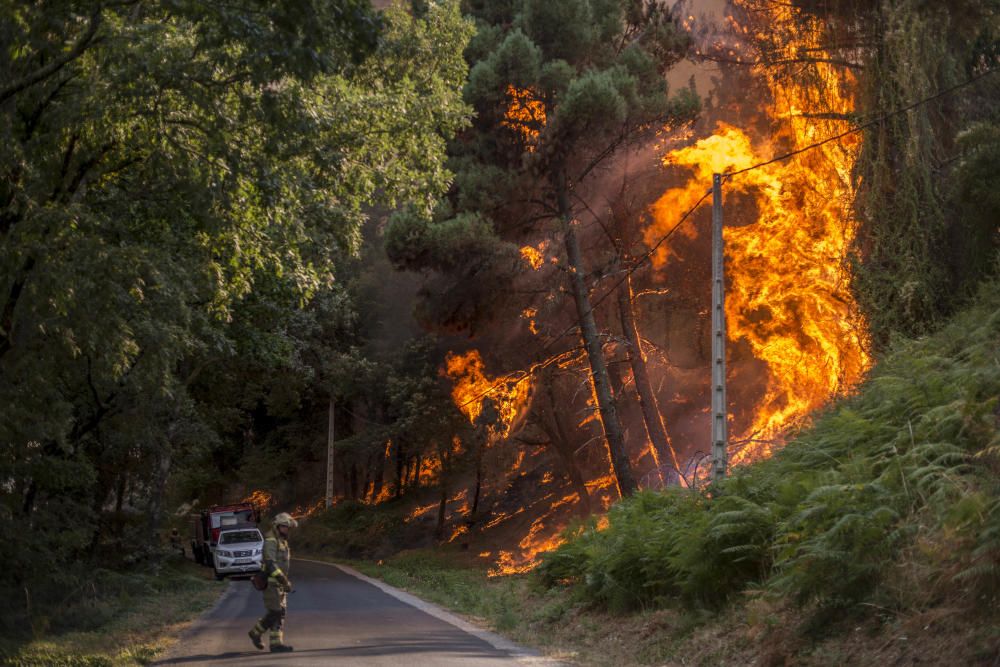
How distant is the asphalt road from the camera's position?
12.0 meters

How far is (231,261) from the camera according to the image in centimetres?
1312

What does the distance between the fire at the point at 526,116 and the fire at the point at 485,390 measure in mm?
7487

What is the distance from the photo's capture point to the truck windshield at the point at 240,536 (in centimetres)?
3547

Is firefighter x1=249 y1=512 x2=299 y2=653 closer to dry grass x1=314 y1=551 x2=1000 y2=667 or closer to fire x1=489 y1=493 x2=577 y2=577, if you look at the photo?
dry grass x1=314 y1=551 x2=1000 y2=667

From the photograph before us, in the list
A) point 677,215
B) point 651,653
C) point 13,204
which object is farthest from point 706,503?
point 677,215

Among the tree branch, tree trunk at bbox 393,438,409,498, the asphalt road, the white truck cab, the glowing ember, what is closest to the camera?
the tree branch

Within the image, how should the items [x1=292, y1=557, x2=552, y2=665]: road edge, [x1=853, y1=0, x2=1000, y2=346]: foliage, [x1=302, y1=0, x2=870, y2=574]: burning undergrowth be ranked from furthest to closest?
1. [x1=302, y1=0, x2=870, y2=574]: burning undergrowth
2. [x1=853, y1=0, x2=1000, y2=346]: foliage
3. [x1=292, y1=557, x2=552, y2=665]: road edge

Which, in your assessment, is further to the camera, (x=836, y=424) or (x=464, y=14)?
(x=464, y=14)

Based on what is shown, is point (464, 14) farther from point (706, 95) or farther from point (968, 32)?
point (968, 32)

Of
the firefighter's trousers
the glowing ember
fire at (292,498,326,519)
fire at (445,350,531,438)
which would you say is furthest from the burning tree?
fire at (292,498,326,519)

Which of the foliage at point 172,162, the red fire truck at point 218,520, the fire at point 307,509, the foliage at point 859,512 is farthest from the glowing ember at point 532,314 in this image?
the fire at point 307,509

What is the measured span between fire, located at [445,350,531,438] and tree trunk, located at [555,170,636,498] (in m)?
3.92

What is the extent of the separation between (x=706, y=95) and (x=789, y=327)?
376 inches

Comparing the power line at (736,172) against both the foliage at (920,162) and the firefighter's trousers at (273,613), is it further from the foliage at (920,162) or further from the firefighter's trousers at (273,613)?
the firefighter's trousers at (273,613)
